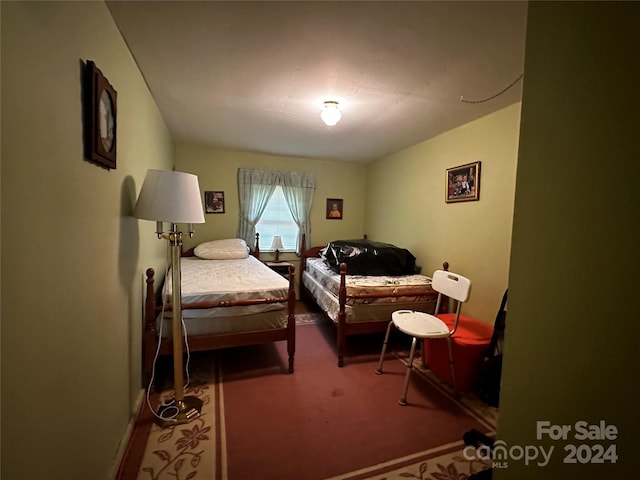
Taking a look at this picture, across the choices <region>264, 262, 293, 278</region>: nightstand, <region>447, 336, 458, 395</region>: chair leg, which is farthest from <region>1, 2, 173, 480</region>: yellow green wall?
<region>264, 262, 293, 278</region>: nightstand

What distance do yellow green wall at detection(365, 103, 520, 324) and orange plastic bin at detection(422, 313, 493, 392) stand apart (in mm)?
357

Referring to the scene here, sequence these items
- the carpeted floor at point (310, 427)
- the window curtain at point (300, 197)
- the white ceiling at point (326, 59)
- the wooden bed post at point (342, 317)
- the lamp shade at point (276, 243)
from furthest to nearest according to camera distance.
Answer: the window curtain at point (300, 197)
the lamp shade at point (276, 243)
the wooden bed post at point (342, 317)
the carpeted floor at point (310, 427)
the white ceiling at point (326, 59)

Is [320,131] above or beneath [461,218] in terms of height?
above

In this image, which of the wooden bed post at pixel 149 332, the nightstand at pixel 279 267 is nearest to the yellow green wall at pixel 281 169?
the nightstand at pixel 279 267

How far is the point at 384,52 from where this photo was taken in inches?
63.6

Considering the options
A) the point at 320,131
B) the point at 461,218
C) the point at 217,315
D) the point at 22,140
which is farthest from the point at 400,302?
the point at 22,140

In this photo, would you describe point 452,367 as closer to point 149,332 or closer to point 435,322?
point 435,322

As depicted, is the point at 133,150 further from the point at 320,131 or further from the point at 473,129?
the point at 473,129

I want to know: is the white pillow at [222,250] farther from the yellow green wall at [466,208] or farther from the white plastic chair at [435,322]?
the white plastic chair at [435,322]

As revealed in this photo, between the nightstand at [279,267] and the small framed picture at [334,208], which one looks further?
the small framed picture at [334,208]

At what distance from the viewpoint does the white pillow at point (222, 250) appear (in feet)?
12.3

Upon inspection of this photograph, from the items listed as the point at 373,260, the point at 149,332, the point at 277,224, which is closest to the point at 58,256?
the point at 149,332

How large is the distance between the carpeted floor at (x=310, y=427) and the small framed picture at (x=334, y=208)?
2.62m

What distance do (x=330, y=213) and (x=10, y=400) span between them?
4204mm
